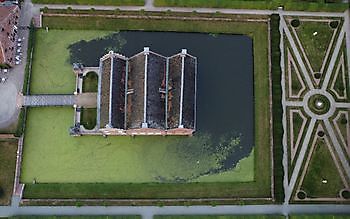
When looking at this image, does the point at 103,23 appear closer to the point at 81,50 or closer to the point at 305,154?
the point at 81,50

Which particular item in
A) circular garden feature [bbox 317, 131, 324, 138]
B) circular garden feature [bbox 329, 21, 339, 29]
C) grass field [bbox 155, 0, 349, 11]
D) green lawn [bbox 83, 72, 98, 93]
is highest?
grass field [bbox 155, 0, 349, 11]

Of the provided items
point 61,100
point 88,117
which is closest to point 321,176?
point 88,117

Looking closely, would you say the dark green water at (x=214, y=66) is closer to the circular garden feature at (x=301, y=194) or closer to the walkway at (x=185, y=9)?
the walkway at (x=185, y=9)

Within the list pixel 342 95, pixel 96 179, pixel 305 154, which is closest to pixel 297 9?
pixel 342 95

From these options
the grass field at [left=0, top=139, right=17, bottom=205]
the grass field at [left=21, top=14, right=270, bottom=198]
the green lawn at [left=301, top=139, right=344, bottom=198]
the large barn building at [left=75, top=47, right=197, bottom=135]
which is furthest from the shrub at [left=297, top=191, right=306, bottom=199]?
the grass field at [left=0, top=139, right=17, bottom=205]

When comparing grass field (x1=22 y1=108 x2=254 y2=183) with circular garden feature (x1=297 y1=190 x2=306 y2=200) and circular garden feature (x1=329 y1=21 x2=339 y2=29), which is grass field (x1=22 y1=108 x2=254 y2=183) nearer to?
circular garden feature (x1=297 y1=190 x2=306 y2=200)

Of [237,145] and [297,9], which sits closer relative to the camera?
[237,145]

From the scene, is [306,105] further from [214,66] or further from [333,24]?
[214,66]
